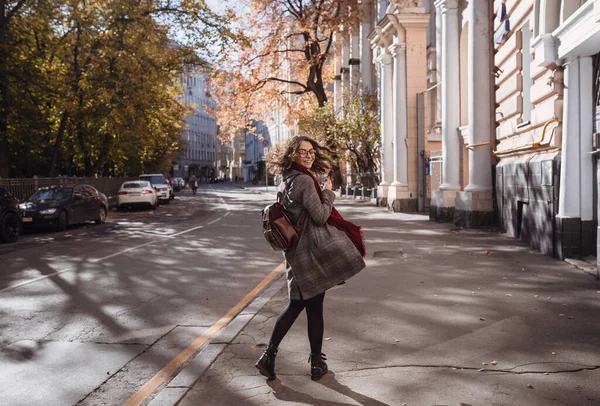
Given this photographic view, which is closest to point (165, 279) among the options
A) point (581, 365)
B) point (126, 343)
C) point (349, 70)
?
point (126, 343)

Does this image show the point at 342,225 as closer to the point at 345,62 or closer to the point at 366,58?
the point at 366,58

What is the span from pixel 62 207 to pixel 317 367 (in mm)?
17318

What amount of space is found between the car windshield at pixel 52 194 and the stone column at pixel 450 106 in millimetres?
12094

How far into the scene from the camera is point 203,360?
5156 mm

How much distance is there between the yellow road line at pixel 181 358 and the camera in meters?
4.45

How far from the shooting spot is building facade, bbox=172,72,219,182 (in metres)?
125

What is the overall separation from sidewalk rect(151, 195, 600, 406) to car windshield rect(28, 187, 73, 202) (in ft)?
47.3

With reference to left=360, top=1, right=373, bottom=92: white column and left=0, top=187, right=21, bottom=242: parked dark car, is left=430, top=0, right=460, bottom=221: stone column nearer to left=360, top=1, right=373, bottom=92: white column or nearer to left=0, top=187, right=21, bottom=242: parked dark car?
left=0, top=187, right=21, bottom=242: parked dark car

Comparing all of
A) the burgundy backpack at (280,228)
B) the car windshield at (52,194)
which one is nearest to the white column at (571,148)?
the burgundy backpack at (280,228)

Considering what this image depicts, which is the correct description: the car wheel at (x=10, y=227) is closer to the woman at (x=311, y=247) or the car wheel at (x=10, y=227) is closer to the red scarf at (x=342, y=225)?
the woman at (x=311, y=247)

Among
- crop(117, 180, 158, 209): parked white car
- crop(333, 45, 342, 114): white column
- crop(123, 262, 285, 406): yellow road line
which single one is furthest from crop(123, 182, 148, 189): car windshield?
crop(123, 262, 285, 406): yellow road line

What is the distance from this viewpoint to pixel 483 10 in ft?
50.6

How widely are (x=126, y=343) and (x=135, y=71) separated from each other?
20744mm

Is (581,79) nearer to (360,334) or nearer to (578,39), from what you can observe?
(578,39)
